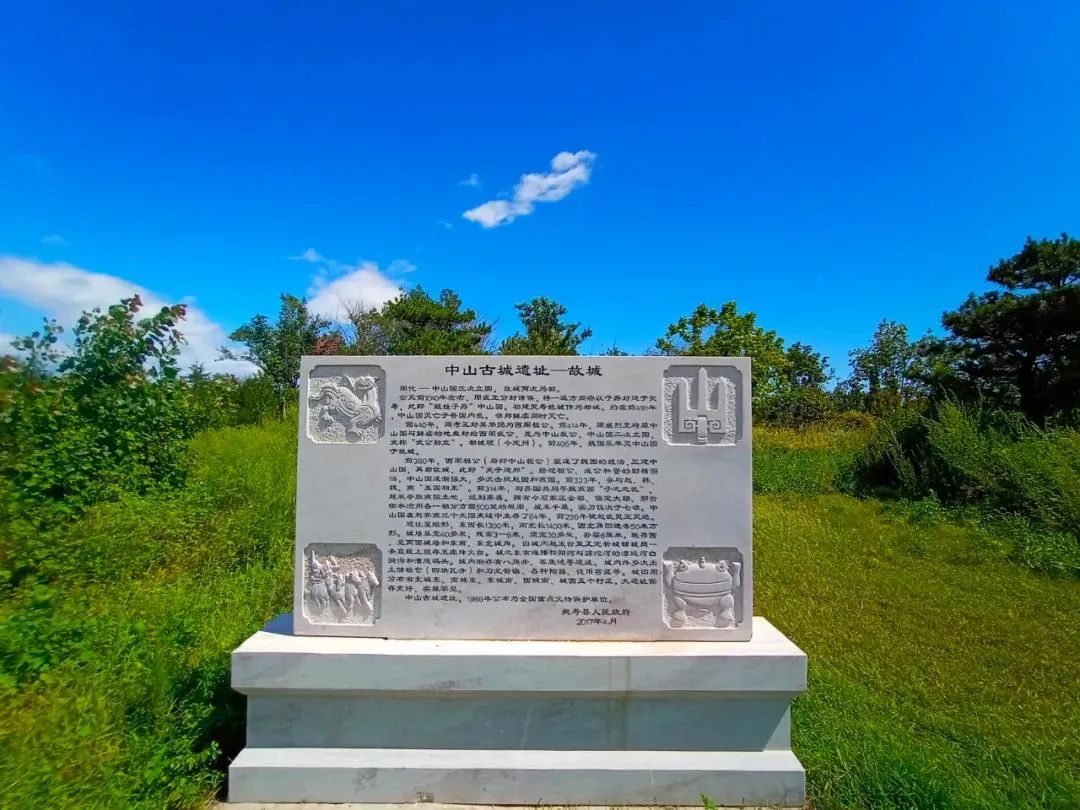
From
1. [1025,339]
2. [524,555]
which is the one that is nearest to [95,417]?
[524,555]

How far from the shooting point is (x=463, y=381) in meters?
3.10

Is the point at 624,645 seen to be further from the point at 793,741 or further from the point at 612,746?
the point at 793,741

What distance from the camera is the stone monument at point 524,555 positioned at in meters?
2.84

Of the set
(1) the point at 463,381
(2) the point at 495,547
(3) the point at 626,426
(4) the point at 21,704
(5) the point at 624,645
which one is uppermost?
(1) the point at 463,381

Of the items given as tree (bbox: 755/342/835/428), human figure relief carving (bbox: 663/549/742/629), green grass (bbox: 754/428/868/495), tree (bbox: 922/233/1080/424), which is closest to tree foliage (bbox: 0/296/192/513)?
human figure relief carving (bbox: 663/549/742/629)

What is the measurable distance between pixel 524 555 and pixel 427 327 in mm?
16871

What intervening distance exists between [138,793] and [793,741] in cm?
311

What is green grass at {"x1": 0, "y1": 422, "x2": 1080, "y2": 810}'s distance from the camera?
2553 mm

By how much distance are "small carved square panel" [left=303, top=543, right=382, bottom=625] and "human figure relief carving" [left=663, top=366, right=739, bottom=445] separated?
66.2 inches

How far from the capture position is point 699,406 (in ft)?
10.1

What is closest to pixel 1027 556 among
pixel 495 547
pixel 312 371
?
pixel 495 547

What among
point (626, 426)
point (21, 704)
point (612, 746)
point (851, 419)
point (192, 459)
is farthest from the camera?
point (851, 419)

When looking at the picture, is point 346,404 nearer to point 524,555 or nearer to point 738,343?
point 524,555

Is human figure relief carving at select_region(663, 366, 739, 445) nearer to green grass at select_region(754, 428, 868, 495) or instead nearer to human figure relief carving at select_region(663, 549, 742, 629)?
human figure relief carving at select_region(663, 549, 742, 629)
